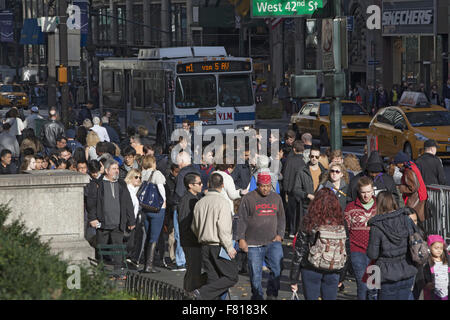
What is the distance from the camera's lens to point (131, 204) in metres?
13.4

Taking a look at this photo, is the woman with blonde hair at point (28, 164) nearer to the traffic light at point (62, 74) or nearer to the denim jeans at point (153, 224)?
the denim jeans at point (153, 224)

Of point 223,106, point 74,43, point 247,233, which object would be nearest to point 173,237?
point 247,233

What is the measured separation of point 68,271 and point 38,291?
0.71 metres

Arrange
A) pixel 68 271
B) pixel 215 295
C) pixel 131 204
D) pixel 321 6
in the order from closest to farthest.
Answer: pixel 68 271 < pixel 215 295 < pixel 131 204 < pixel 321 6

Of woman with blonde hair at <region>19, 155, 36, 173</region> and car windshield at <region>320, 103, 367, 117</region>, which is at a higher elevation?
car windshield at <region>320, 103, 367, 117</region>

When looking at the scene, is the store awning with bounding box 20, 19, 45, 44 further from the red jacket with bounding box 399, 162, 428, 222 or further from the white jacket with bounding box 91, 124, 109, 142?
the red jacket with bounding box 399, 162, 428, 222

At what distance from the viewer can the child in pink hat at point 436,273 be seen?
942 cm

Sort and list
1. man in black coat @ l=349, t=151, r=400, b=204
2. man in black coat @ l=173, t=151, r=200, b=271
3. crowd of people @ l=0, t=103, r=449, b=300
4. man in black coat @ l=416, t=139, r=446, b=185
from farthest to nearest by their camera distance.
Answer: man in black coat @ l=416, t=139, r=446, b=185 → man in black coat @ l=173, t=151, r=200, b=271 → man in black coat @ l=349, t=151, r=400, b=204 → crowd of people @ l=0, t=103, r=449, b=300

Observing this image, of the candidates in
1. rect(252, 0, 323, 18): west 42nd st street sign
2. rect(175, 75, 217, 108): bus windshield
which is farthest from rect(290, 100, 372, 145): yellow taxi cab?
rect(252, 0, 323, 18): west 42nd st street sign

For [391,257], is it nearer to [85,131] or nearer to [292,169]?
[292,169]

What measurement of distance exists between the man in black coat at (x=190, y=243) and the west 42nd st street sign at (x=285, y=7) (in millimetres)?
4078

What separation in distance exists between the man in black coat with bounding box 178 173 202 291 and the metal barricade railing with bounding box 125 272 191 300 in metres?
1.22

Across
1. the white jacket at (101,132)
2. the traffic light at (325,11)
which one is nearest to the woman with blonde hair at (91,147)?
the white jacket at (101,132)

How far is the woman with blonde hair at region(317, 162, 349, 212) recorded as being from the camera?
12.4 m
